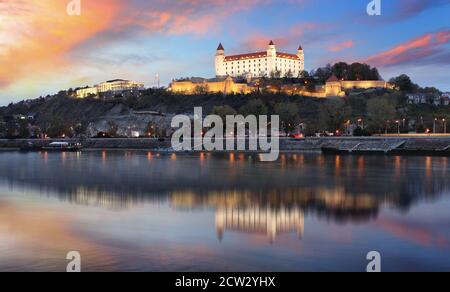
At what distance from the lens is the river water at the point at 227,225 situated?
11.7 metres

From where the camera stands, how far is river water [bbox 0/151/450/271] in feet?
38.5

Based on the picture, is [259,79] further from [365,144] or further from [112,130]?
[365,144]

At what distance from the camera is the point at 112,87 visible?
572ft

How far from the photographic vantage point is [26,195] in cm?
2412

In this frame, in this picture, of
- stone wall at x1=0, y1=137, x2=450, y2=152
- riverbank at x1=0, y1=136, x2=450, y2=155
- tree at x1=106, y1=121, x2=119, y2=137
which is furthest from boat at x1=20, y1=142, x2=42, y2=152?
riverbank at x1=0, y1=136, x2=450, y2=155

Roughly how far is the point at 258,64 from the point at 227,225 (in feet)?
442

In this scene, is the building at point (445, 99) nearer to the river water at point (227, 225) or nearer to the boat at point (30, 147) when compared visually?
the boat at point (30, 147)

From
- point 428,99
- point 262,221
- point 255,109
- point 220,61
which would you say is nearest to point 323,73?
point 220,61

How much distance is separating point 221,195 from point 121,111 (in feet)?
380

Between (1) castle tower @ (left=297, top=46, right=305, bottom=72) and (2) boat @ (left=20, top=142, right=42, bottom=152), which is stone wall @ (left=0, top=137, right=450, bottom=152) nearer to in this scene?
(2) boat @ (left=20, top=142, right=42, bottom=152)
